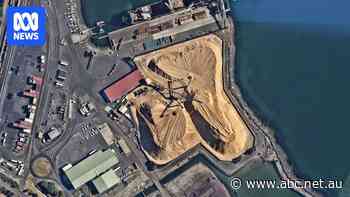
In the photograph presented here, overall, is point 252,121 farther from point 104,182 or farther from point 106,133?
point 104,182

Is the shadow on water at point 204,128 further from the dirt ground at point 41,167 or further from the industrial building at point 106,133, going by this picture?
the dirt ground at point 41,167

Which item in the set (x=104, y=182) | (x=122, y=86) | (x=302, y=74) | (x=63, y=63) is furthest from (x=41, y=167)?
(x=302, y=74)

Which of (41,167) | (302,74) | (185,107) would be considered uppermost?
(185,107)

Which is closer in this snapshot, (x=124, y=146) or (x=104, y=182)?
(x=104, y=182)

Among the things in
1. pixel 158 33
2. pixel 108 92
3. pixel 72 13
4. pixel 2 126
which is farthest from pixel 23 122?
pixel 158 33

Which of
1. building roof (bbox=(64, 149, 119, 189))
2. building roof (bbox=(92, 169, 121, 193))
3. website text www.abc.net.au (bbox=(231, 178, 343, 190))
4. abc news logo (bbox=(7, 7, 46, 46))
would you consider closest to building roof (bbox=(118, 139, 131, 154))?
building roof (bbox=(64, 149, 119, 189))

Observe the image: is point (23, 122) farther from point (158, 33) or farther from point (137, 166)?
point (158, 33)

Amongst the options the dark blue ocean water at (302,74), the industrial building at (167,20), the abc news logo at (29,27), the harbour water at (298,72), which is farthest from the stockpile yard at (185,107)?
the abc news logo at (29,27)

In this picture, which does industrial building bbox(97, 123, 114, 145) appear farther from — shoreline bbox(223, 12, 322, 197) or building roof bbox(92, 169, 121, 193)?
shoreline bbox(223, 12, 322, 197)
